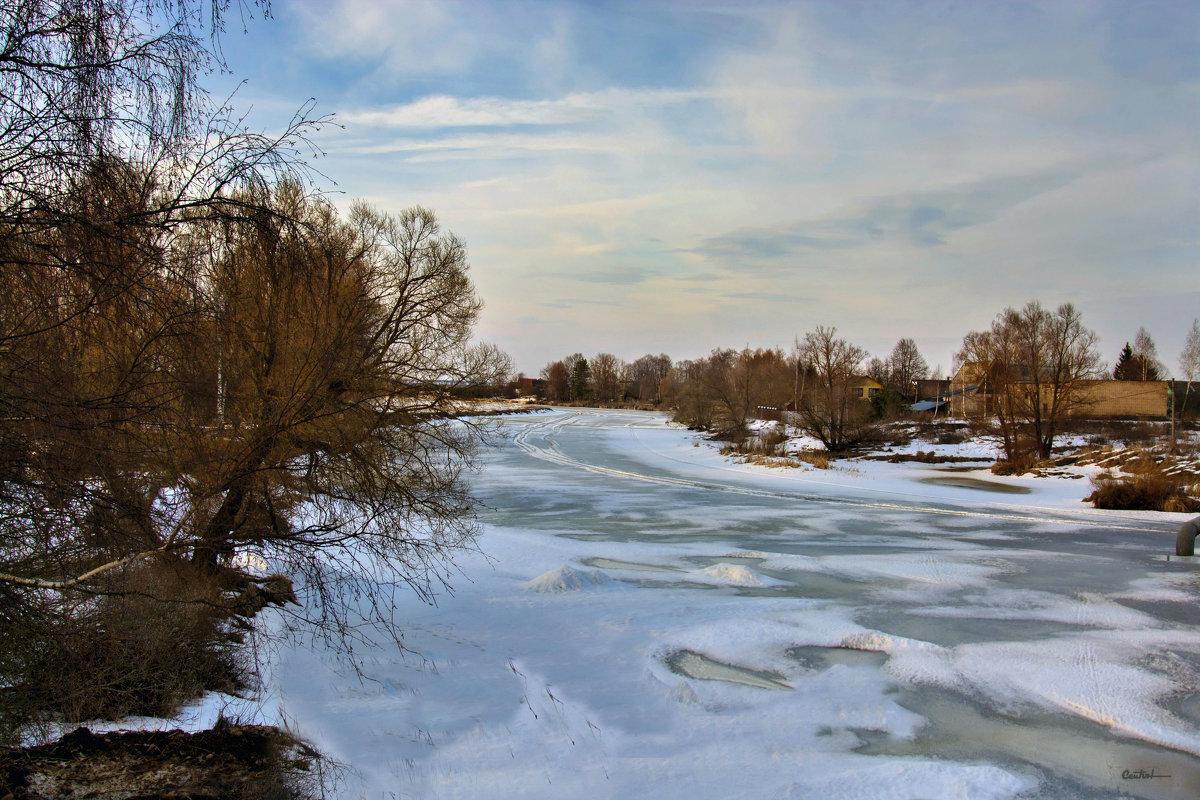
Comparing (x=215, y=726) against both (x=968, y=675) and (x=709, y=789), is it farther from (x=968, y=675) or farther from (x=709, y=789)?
(x=968, y=675)

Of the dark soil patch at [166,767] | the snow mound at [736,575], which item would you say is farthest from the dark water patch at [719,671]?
the dark soil patch at [166,767]

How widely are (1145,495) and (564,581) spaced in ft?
54.0

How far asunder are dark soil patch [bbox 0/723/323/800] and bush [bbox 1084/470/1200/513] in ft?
64.5

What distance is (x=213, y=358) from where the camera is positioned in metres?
4.84

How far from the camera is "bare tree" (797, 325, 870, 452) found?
33.5 metres

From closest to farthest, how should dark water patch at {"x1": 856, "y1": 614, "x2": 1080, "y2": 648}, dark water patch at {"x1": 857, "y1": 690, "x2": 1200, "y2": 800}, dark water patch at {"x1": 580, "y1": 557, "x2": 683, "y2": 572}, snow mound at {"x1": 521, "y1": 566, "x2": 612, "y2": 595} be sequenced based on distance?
dark water patch at {"x1": 857, "y1": 690, "x2": 1200, "y2": 800} < dark water patch at {"x1": 856, "y1": 614, "x2": 1080, "y2": 648} < snow mound at {"x1": 521, "y1": 566, "x2": 612, "y2": 595} < dark water patch at {"x1": 580, "y1": 557, "x2": 683, "y2": 572}

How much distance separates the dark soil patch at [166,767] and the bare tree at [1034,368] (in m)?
29.3

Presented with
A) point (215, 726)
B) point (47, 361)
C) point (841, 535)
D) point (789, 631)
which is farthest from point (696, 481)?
point (47, 361)

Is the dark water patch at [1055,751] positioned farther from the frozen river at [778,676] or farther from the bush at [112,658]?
the bush at [112,658]

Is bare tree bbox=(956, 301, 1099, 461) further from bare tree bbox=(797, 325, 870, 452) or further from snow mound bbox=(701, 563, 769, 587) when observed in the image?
snow mound bbox=(701, 563, 769, 587)

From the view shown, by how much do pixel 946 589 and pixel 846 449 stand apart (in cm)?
2531

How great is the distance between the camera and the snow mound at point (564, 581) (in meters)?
8.95

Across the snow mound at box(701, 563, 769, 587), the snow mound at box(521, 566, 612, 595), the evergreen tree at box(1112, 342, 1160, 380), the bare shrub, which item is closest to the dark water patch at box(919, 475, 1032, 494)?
the bare shrub

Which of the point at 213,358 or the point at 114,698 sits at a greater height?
the point at 213,358
